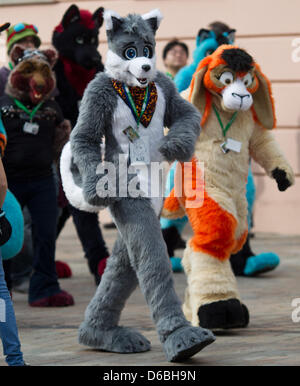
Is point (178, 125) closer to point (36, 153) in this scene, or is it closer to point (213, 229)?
point (213, 229)

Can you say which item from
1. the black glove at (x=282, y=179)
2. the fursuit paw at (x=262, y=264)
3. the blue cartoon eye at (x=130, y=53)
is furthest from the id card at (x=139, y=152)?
the fursuit paw at (x=262, y=264)

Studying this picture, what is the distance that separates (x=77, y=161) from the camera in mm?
5641

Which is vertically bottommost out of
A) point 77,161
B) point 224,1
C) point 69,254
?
point 69,254

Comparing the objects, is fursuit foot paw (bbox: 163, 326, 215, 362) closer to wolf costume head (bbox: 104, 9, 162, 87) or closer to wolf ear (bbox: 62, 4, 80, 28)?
wolf costume head (bbox: 104, 9, 162, 87)

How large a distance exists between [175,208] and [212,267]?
638mm

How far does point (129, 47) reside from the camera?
5762 millimetres

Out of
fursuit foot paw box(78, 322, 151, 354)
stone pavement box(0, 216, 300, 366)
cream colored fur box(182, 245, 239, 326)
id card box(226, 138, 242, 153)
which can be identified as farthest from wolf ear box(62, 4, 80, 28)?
fursuit foot paw box(78, 322, 151, 354)

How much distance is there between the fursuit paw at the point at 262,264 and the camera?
8.75 m

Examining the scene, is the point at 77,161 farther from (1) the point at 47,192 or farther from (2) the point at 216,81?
(1) the point at 47,192

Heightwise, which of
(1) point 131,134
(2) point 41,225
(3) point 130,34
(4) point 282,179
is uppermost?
(3) point 130,34

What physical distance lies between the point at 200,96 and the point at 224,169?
21.1 inches

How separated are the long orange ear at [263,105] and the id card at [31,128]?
1758 mm

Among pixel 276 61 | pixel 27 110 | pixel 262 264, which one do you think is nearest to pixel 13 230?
pixel 27 110
